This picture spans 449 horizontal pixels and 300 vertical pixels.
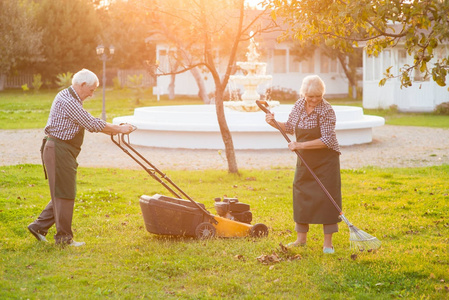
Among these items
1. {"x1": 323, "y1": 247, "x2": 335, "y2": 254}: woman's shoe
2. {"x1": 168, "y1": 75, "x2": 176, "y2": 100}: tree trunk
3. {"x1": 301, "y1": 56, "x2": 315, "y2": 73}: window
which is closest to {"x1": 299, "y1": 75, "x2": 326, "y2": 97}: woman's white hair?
{"x1": 323, "y1": 247, "x2": 335, "y2": 254}: woman's shoe

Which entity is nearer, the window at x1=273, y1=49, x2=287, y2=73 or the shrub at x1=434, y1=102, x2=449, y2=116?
the shrub at x1=434, y1=102, x2=449, y2=116

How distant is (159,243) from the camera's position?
6.79 metres

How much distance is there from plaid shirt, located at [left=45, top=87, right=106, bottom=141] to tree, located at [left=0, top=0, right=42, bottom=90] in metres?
36.4

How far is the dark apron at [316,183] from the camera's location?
20.7 feet

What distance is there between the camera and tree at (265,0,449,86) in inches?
197

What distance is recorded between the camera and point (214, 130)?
16578mm

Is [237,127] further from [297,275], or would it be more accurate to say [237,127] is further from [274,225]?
[297,275]

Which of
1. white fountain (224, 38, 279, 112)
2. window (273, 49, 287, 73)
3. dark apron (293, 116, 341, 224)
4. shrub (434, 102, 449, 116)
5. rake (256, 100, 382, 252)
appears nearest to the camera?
rake (256, 100, 382, 252)

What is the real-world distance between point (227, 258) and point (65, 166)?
179cm

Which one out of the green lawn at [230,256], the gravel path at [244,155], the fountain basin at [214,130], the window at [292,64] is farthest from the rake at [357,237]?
the window at [292,64]

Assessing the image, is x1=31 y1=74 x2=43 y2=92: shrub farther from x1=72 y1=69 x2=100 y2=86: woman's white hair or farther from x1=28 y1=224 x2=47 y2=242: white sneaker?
x1=72 y1=69 x2=100 y2=86: woman's white hair

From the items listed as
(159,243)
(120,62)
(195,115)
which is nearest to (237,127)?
(195,115)

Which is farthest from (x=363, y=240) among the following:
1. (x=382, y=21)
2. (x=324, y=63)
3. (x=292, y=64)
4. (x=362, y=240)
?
(x=324, y=63)

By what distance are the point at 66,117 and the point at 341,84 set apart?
36.8 meters
